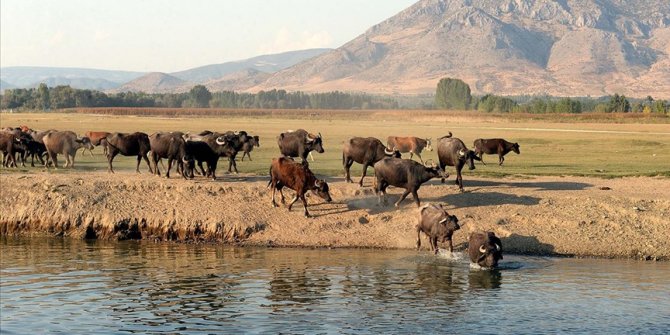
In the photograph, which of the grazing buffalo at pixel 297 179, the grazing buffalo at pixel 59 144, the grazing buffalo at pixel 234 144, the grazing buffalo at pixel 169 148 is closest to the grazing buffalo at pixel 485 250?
the grazing buffalo at pixel 297 179

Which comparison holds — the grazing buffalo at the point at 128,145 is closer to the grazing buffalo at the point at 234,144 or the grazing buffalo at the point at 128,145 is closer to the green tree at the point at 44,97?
the grazing buffalo at the point at 234,144

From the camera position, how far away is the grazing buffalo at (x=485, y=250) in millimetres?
24875

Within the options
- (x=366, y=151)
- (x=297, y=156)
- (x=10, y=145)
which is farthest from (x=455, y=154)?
(x=10, y=145)

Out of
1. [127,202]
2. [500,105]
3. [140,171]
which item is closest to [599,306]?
[127,202]

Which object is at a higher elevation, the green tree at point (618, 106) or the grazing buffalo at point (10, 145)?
the green tree at point (618, 106)

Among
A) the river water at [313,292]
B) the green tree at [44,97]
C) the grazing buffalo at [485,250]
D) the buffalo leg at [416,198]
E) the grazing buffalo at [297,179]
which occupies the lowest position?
the river water at [313,292]

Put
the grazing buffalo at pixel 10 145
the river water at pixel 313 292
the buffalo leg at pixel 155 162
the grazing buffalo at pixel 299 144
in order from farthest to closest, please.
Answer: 1. the grazing buffalo at pixel 10 145
2. the grazing buffalo at pixel 299 144
3. the buffalo leg at pixel 155 162
4. the river water at pixel 313 292

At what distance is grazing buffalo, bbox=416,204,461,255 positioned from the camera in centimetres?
2647

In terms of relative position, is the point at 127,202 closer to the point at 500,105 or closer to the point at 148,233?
the point at 148,233

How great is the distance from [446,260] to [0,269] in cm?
1212

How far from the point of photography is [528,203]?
31.5m

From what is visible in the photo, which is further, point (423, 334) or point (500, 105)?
point (500, 105)

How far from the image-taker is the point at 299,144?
1491 inches

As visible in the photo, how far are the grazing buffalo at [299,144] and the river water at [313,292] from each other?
968cm
